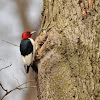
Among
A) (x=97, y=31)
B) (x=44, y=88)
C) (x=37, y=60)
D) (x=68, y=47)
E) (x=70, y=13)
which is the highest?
(x=70, y=13)

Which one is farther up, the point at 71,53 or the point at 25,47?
the point at 71,53

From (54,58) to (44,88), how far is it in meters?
0.42

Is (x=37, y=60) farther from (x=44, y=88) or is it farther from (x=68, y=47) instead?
(x=68, y=47)

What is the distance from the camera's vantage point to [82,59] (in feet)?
6.86

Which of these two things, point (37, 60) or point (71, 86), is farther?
point (37, 60)

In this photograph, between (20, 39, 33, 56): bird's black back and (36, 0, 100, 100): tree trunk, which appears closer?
(36, 0, 100, 100): tree trunk

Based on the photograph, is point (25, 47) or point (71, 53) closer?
point (71, 53)

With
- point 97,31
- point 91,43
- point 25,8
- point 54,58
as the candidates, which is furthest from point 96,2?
point 25,8

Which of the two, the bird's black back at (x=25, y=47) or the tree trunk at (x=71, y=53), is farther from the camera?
the bird's black back at (x=25, y=47)

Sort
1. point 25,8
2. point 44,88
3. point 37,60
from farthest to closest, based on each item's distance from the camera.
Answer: point 25,8, point 37,60, point 44,88

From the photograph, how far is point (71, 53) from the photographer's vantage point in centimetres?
218

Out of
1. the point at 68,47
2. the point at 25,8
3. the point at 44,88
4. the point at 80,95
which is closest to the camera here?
the point at 80,95

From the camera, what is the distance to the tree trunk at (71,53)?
2014 millimetres

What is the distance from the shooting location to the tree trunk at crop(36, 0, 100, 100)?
2.01 metres
